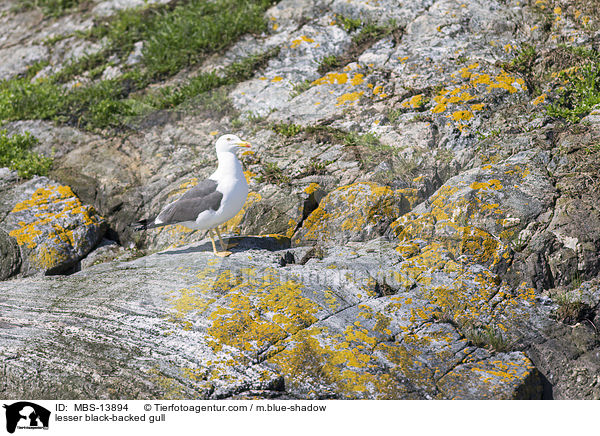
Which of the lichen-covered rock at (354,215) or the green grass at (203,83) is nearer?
the lichen-covered rock at (354,215)

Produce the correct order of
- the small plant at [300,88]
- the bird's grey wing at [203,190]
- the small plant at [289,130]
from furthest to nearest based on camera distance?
1. the small plant at [300,88]
2. the small plant at [289,130]
3. the bird's grey wing at [203,190]

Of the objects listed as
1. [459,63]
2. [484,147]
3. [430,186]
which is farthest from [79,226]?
[459,63]

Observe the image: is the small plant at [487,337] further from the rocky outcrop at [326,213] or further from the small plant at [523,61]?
the small plant at [523,61]

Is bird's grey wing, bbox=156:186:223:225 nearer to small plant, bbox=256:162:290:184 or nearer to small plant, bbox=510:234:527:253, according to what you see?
small plant, bbox=256:162:290:184

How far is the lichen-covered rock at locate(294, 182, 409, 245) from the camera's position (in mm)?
6496

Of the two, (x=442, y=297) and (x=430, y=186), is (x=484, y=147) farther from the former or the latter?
(x=442, y=297)

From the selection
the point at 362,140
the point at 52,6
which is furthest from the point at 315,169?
Answer: the point at 52,6

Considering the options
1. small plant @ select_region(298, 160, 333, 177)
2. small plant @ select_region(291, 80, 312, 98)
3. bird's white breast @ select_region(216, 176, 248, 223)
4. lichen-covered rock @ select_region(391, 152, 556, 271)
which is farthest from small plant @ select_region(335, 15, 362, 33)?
bird's white breast @ select_region(216, 176, 248, 223)

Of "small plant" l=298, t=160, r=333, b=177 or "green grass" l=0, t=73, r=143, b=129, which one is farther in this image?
"green grass" l=0, t=73, r=143, b=129

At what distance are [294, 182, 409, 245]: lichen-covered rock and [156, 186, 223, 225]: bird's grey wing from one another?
4.30 feet

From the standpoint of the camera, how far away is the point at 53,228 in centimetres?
732

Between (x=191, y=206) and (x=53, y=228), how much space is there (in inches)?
103

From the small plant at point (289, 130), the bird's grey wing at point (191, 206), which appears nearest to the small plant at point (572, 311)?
the bird's grey wing at point (191, 206)

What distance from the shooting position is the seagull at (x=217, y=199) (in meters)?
6.00
